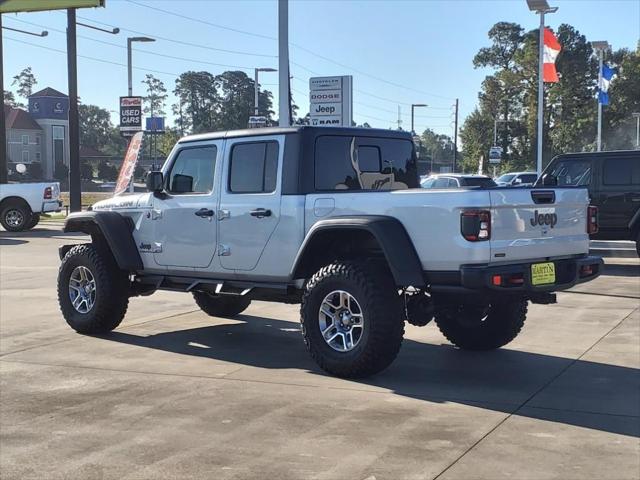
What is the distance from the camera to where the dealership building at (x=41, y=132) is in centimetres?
9312

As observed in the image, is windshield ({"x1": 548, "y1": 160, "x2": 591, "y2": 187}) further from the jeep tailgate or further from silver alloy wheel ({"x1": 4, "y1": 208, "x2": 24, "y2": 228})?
silver alloy wheel ({"x1": 4, "y1": 208, "x2": 24, "y2": 228})

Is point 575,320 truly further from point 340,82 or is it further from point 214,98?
point 214,98

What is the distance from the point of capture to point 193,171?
24.9ft

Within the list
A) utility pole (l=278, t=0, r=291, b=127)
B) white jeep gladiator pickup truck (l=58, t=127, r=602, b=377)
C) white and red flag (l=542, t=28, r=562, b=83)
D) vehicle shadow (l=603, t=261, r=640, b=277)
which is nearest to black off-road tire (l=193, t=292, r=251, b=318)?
white jeep gladiator pickup truck (l=58, t=127, r=602, b=377)

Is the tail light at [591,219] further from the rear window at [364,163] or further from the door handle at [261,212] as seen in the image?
the door handle at [261,212]

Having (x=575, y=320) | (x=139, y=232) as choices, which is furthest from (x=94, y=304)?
(x=575, y=320)

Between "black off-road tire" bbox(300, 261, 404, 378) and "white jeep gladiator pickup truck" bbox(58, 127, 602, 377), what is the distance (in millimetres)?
11

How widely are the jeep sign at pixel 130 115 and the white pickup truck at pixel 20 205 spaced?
4187 mm

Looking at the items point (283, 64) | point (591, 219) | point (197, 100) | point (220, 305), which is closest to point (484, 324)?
point (591, 219)

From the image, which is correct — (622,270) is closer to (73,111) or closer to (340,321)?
(340,321)

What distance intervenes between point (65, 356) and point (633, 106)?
63.9 m

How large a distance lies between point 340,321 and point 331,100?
10.9m

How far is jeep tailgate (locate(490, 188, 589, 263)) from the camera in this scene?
5.66 metres

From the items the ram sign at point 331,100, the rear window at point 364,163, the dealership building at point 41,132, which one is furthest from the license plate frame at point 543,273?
the dealership building at point 41,132
